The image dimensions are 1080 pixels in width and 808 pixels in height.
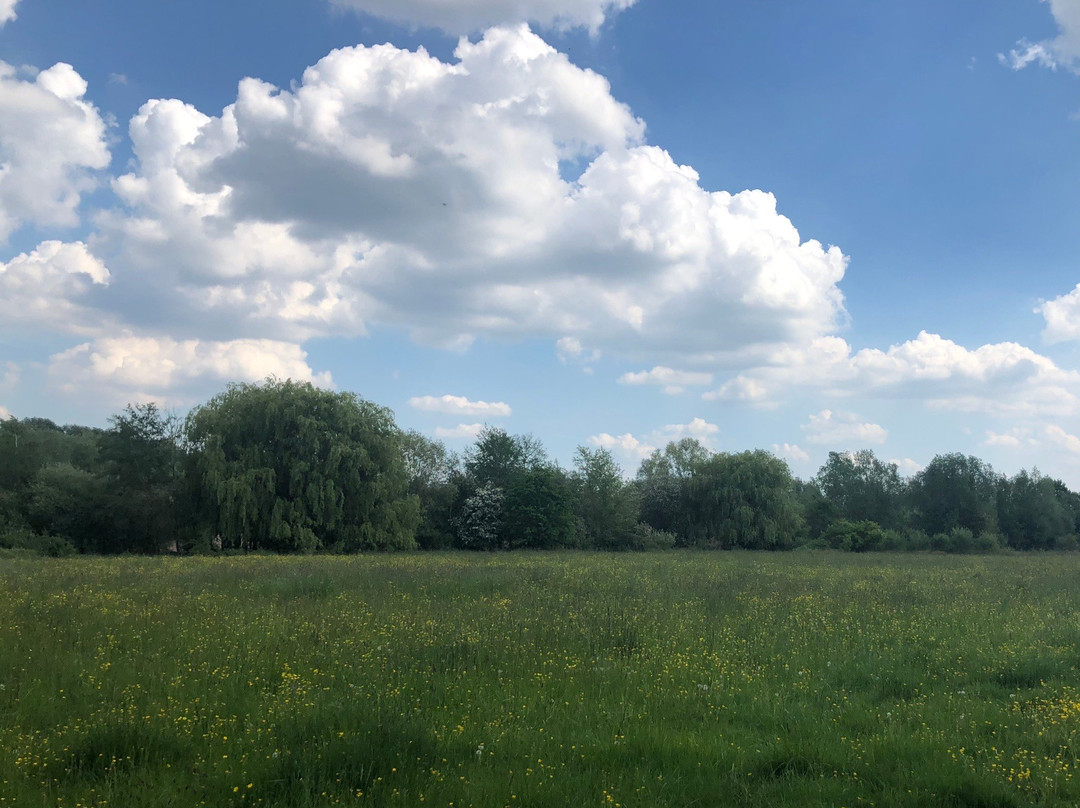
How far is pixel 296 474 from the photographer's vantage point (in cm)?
4069

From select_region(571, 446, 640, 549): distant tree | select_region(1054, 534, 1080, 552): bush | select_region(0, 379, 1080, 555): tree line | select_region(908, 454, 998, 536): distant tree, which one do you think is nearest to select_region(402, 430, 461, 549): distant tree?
select_region(0, 379, 1080, 555): tree line

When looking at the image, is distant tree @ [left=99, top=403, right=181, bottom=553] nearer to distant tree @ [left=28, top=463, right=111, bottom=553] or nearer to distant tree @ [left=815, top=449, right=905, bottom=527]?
distant tree @ [left=28, top=463, right=111, bottom=553]

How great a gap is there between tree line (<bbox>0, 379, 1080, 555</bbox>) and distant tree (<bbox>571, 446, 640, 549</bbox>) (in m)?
0.16

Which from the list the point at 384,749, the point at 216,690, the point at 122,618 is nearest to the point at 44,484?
the point at 122,618

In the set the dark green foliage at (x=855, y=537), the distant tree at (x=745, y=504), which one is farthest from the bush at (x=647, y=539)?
the dark green foliage at (x=855, y=537)

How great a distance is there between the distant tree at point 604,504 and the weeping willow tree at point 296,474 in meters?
20.1

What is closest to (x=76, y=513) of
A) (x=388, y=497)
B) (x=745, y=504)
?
(x=388, y=497)

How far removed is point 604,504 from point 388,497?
23.1 metres

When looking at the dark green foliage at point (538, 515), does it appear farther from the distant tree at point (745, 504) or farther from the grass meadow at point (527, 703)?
the grass meadow at point (527, 703)

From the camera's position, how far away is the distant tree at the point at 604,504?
5909cm

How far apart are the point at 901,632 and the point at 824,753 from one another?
22.4ft

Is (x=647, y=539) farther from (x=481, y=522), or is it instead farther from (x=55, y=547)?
(x=55, y=547)

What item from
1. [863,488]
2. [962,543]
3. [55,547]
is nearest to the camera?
[55,547]

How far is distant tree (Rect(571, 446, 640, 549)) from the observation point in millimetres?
59094
